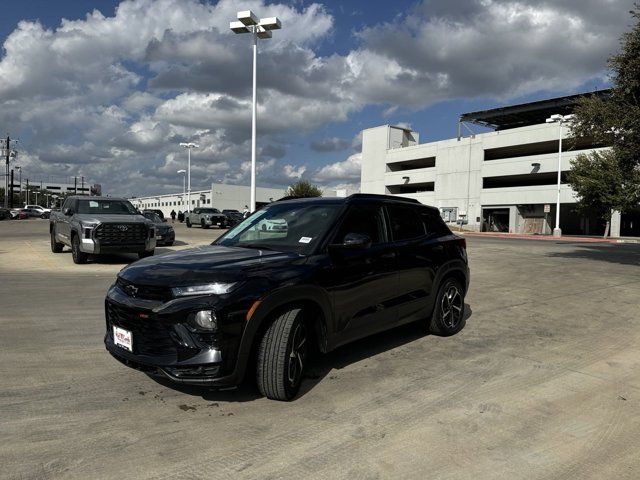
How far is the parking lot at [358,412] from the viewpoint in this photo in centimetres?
308

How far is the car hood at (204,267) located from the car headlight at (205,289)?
0.12 ft

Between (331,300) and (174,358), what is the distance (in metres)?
1.38

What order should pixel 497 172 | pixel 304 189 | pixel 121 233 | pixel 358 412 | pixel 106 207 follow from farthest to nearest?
pixel 304 189 < pixel 497 172 < pixel 106 207 < pixel 121 233 < pixel 358 412

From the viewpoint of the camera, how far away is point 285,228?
494cm

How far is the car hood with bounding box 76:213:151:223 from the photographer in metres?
12.8

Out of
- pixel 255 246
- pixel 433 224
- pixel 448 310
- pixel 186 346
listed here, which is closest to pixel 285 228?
pixel 255 246

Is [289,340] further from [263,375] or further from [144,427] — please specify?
[144,427]

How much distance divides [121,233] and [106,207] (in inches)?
58.5

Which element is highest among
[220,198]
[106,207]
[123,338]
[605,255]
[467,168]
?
[467,168]

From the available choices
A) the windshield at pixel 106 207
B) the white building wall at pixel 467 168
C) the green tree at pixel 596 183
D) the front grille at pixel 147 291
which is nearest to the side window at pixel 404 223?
the front grille at pixel 147 291

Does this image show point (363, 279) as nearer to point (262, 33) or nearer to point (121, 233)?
point (121, 233)

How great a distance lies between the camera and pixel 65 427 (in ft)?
11.5

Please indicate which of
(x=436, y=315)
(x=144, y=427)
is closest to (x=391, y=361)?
(x=436, y=315)

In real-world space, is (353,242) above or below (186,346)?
above
